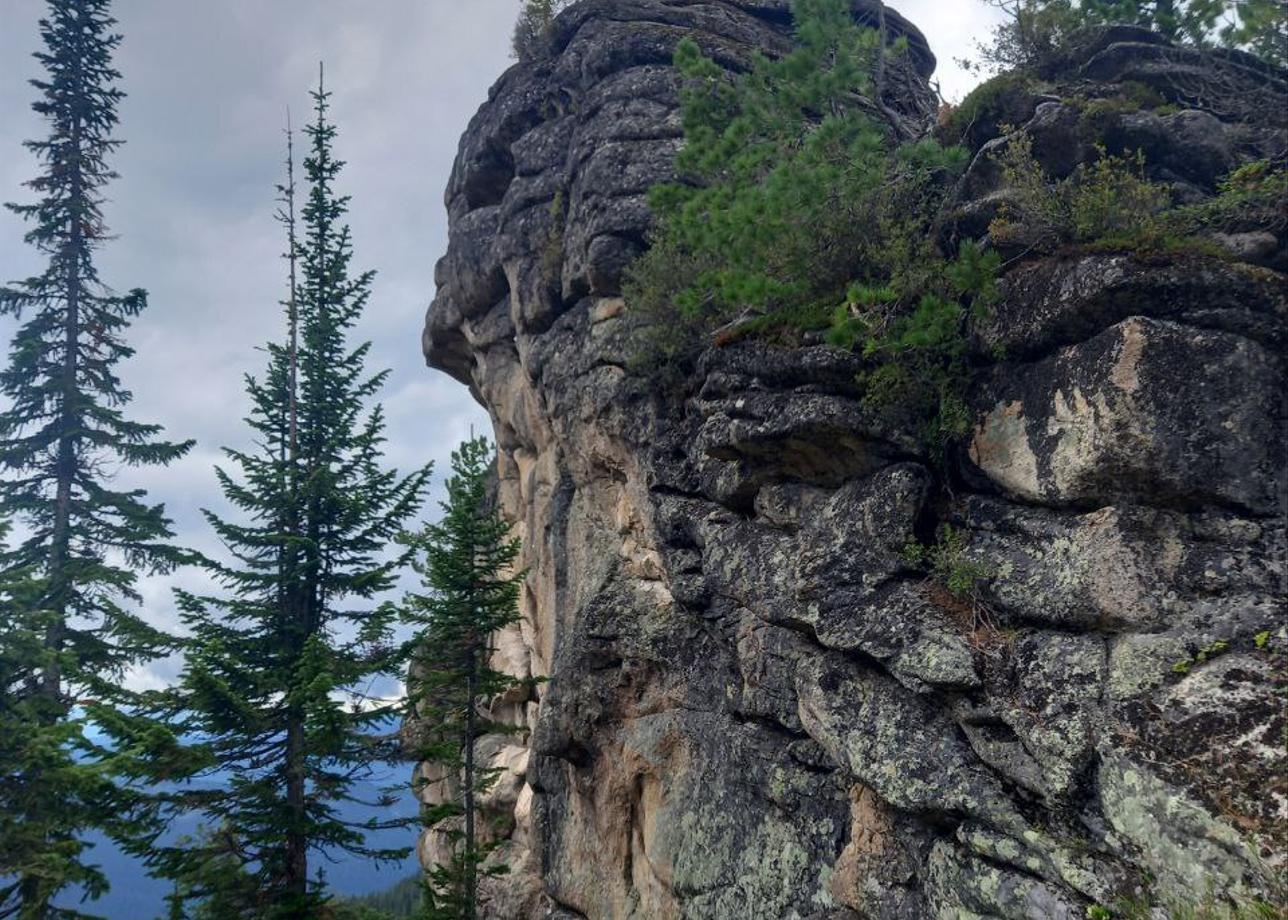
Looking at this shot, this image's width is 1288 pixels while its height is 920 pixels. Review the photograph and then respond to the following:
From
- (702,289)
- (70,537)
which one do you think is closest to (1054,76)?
(702,289)

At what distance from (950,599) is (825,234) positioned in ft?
24.0

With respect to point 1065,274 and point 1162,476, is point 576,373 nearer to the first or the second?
point 1065,274

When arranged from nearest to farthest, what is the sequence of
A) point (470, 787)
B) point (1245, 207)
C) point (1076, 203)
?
point (1245, 207) → point (1076, 203) → point (470, 787)

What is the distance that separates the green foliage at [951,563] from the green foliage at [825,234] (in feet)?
5.56

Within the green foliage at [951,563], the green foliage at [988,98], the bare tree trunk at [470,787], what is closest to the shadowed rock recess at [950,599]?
the green foliage at [951,563]

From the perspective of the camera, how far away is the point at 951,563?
11023 millimetres

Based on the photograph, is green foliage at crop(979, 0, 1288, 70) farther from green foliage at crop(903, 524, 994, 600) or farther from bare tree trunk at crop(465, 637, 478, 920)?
bare tree trunk at crop(465, 637, 478, 920)

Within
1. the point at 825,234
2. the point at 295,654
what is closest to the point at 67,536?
the point at 295,654

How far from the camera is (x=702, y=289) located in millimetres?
15984

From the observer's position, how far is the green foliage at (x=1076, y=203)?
11.2 meters

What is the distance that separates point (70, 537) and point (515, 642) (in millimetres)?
13418

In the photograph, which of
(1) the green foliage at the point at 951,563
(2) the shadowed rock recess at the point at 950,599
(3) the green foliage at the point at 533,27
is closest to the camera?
(2) the shadowed rock recess at the point at 950,599

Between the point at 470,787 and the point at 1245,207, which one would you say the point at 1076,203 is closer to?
the point at 1245,207

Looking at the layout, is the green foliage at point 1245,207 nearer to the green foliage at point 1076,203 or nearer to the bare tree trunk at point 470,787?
the green foliage at point 1076,203
